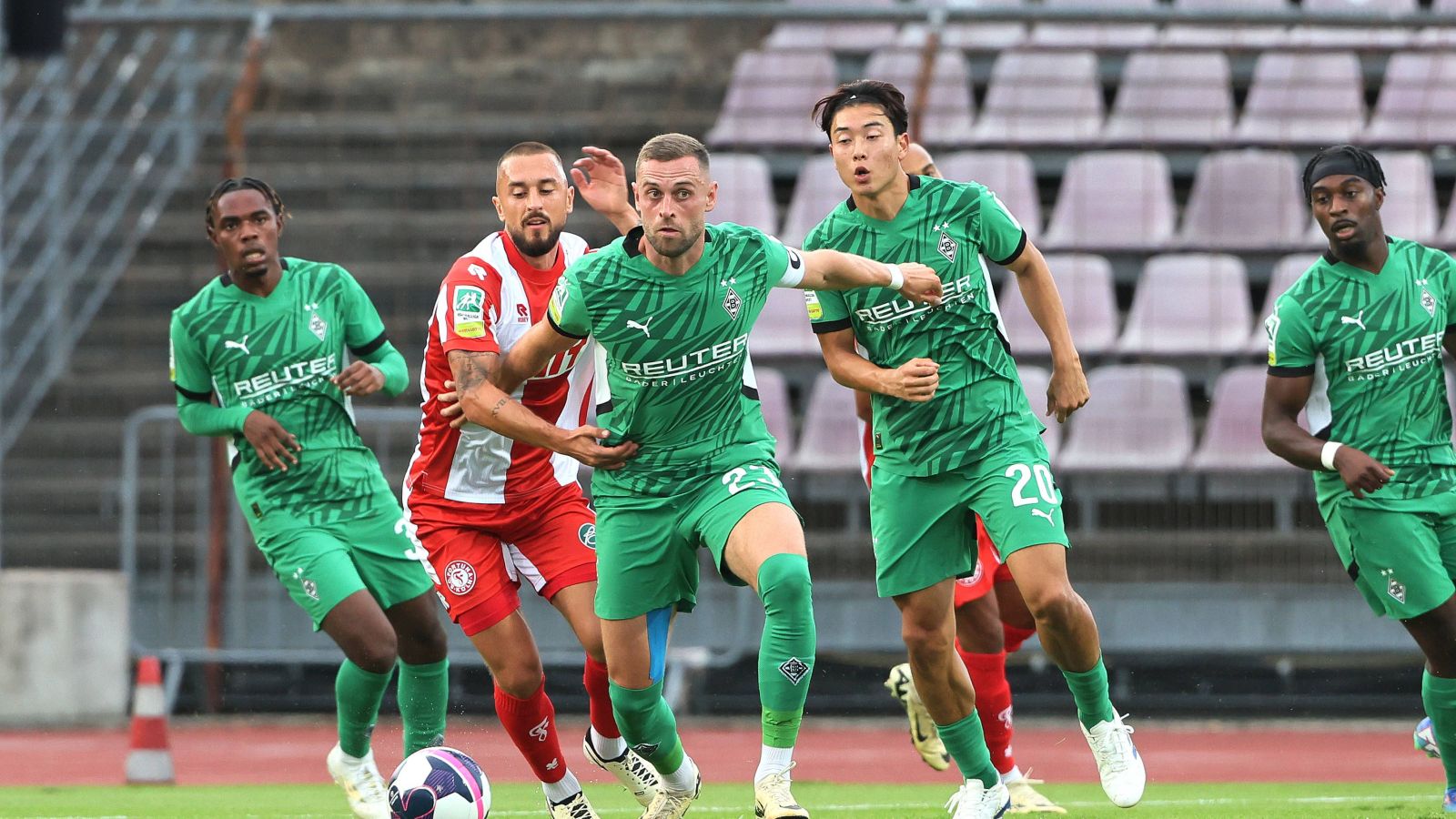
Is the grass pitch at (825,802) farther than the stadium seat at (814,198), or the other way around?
the stadium seat at (814,198)

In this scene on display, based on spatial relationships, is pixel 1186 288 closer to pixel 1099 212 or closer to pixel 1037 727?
pixel 1099 212

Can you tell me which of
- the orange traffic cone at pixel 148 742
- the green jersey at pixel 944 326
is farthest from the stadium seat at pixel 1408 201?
the orange traffic cone at pixel 148 742

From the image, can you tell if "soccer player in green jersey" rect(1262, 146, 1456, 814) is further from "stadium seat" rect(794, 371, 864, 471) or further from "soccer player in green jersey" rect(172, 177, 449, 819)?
"stadium seat" rect(794, 371, 864, 471)

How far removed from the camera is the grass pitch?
26.1 feet

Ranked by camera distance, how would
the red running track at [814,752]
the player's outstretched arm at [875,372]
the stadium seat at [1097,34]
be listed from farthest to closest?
the stadium seat at [1097,34]
the red running track at [814,752]
the player's outstretched arm at [875,372]

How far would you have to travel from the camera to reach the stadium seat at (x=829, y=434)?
1360cm

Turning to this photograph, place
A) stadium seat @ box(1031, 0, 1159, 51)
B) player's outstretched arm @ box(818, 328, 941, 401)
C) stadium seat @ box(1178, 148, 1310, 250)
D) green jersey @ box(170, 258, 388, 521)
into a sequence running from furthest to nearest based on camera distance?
stadium seat @ box(1031, 0, 1159, 51)
stadium seat @ box(1178, 148, 1310, 250)
green jersey @ box(170, 258, 388, 521)
player's outstretched arm @ box(818, 328, 941, 401)

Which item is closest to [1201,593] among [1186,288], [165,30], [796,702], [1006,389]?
[1186,288]

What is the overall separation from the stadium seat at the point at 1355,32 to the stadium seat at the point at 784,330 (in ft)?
14.7

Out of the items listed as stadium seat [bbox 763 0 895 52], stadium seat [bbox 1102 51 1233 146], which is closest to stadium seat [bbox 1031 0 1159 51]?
stadium seat [bbox 1102 51 1233 146]

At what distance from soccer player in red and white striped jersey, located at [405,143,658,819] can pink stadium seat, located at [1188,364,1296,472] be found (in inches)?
273

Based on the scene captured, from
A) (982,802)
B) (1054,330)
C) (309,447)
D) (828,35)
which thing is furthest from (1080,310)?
(982,802)

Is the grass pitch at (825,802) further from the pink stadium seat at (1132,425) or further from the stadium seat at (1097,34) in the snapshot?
the stadium seat at (1097,34)

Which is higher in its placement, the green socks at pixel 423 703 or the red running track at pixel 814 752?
the green socks at pixel 423 703
